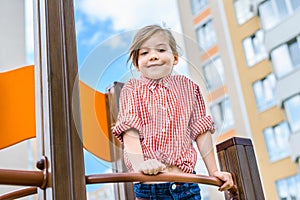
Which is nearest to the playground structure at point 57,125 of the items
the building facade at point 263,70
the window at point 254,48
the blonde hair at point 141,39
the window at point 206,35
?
the blonde hair at point 141,39

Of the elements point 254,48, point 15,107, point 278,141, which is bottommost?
point 15,107

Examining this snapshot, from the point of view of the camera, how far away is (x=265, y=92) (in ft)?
18.7

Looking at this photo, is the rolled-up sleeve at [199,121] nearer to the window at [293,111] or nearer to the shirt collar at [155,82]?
the shirt collar at [155,82]

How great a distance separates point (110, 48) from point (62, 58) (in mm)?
98

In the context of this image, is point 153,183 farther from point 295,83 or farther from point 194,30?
point 194,30

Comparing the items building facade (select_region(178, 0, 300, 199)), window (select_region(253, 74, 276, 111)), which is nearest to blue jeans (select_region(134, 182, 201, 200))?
building facade (select_region(178, 0, 300, 199))

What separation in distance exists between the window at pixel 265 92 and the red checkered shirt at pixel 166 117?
4.97 meters

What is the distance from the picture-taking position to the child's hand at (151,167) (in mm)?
595

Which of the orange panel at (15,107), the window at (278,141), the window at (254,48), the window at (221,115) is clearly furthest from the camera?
the window at (254,48)

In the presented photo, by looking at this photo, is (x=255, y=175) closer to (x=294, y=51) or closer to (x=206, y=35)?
(x=294, y=51)

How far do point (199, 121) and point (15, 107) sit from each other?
1.23ft

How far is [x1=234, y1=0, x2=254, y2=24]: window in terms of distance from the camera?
590cm

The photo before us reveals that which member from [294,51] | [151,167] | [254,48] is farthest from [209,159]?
[254,48]

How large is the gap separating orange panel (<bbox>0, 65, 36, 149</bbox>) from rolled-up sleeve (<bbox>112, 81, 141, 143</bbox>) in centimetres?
25
